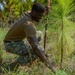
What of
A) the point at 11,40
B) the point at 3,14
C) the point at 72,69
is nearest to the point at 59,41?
the point at 72,69

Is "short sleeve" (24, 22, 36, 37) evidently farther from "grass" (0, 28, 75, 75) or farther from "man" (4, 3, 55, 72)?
"grass" (0, 28, 75, 75)

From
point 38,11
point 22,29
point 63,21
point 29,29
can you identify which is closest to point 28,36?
point 29,29

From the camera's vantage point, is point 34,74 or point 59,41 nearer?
point 34,74

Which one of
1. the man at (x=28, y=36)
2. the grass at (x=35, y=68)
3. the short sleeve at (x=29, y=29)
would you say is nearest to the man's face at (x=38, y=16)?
the man at (x=28, y=36)

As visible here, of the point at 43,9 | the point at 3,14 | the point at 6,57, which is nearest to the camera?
the point at 43,9

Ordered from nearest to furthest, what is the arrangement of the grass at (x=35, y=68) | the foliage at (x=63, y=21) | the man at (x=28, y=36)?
the grass at (x=35, y=68) → the man at (x=28, y=36) → the foliage at (x=63, y=21)

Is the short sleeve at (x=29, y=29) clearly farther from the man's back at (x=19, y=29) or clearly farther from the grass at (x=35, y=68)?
the grass at (x=35, y=68)

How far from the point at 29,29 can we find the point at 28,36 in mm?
→ 119

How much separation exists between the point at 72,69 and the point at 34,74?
2.88 ft

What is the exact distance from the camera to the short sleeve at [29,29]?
16.4 ft

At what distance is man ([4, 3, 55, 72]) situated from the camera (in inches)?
196

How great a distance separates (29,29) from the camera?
16.5ft

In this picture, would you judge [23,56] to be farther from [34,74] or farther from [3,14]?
[3,14]

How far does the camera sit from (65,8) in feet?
16.7
